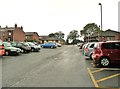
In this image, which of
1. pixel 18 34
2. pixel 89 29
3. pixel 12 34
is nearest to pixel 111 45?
pixel 12 34

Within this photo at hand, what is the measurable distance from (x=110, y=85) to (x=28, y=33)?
125m

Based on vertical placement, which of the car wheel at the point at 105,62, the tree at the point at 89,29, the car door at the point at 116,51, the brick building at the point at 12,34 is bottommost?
the car wheel at the point at 105,62

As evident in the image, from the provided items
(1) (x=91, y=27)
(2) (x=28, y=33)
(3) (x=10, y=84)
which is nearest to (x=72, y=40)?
(1) (x=91, y=27)

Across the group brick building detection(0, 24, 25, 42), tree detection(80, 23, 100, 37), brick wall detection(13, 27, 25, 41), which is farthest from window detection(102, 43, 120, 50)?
tree detection(80, 23, 100, 37)

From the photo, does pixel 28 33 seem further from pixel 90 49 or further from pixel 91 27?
pixel 90 49

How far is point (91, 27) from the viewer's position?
136 meters

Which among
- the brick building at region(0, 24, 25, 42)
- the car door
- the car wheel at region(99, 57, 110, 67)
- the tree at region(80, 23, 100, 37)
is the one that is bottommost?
the car wheel at region(99, 57, 110, 67)

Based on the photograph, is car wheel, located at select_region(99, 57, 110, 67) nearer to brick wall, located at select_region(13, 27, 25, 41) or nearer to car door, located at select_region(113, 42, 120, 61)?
car door, located at select_region(113, 42, 120, 61)

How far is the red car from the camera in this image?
15.5 meters

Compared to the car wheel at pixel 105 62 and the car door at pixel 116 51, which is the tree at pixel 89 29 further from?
the car wheel at pixel 105 62

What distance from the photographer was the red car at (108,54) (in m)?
15.5

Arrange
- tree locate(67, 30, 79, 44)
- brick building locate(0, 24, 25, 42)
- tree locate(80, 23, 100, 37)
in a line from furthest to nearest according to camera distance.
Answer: tree locate(67, 30, 79, 44), tree locate(80, 23, 100, 37), brick building locate(0, 24, 25, 42)

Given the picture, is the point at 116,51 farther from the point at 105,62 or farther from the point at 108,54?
the point at 105,62

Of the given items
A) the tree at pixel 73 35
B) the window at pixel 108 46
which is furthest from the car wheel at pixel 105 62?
the tree at pixel 73 35
